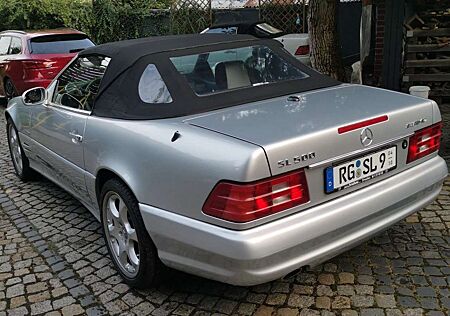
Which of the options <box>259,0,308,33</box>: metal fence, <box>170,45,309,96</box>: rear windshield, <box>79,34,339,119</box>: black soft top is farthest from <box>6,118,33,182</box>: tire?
<box>259,0,308,33</box>: metal fence

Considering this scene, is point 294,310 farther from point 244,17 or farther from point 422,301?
point 244,17

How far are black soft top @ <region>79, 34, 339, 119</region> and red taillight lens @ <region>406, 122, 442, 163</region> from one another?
79 cm

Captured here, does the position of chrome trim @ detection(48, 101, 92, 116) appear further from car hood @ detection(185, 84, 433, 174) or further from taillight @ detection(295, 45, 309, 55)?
taillight @ detection(295, 45, 309, 55)

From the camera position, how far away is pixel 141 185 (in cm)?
276

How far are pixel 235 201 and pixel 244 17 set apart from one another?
11.9m

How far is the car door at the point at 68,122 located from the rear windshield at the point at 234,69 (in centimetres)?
69

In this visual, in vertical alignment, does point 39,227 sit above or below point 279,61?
below

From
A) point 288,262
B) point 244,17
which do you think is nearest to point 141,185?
point 288,262

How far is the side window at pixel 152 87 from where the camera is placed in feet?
9.91

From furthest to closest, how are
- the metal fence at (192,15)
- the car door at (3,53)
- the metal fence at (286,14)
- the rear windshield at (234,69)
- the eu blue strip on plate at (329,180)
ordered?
the metal fence at (192,15) < the metal fence at (286,14) < the car door at (3,53) < the rear windshield at (234,69) < the eu blue strip on plate at (329,180)

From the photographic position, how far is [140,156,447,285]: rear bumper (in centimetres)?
232

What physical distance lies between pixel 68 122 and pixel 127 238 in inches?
43.8

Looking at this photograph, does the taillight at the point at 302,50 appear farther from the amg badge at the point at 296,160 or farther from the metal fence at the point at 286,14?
the amg badge at the point at 296,160

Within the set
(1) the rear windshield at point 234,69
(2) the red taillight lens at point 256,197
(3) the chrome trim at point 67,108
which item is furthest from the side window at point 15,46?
(2) the red taillight lens at point 256,197
